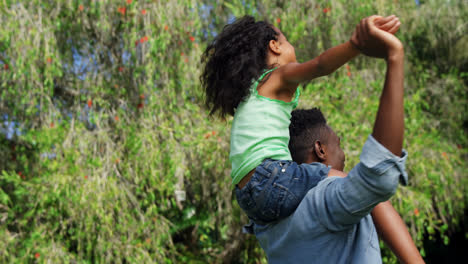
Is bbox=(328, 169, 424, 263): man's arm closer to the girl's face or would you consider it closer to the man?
the man

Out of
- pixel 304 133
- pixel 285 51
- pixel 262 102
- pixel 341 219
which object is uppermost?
pixel 285 51

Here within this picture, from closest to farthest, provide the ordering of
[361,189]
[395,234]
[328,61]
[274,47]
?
[361,189]
[328,61]
[395,234]
[274,47]

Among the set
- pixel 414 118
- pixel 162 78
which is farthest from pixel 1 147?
pixel 414 118

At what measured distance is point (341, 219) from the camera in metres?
1.11

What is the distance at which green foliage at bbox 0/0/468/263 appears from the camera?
430 centimetres

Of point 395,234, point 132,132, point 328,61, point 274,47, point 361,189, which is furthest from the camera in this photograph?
point 132,132

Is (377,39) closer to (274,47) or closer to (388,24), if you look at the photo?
(388,24)

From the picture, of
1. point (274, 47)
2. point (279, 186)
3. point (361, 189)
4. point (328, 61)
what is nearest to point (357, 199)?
point (361, 189)

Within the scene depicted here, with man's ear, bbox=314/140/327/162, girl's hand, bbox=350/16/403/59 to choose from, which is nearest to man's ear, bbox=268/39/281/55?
man's ear, bbox=314/140/327/162

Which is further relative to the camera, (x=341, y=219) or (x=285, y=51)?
(x=285, y=51)

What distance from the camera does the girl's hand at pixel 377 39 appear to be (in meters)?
1.02

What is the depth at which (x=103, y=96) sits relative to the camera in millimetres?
4984

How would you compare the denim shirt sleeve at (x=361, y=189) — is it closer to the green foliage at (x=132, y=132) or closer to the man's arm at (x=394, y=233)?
the man's arm at (x=394, y=233)

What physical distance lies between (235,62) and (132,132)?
3388 mm
